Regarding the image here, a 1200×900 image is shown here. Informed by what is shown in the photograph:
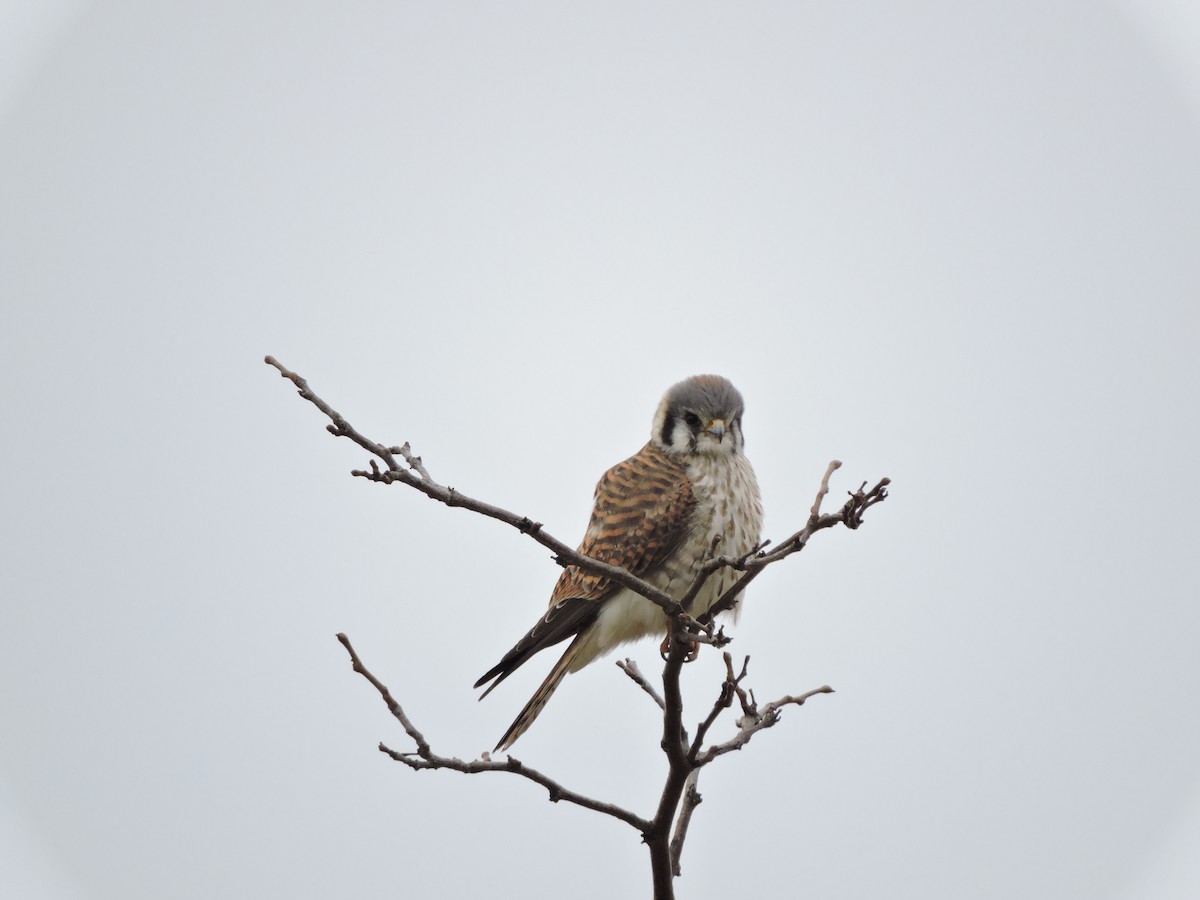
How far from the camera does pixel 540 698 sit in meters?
3.33

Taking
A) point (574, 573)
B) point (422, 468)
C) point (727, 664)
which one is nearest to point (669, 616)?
point (727, 664)

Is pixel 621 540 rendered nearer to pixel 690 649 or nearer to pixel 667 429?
pixel 667 429

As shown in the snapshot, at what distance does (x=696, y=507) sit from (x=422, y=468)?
1620 mm

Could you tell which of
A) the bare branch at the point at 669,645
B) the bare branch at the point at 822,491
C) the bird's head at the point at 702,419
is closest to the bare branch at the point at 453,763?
the bare branch at the point at 669,645

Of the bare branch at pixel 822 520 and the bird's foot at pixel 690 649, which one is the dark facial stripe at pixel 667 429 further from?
the bare branch at pixel 822 520

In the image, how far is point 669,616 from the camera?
2.39 metres

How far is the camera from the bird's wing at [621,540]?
134 inches

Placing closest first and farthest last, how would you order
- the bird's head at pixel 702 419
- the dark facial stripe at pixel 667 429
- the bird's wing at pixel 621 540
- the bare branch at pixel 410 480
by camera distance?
the bare branch at pixel 410 480 < the bird's wing at pixel 621 540 < the bird's head at pixel 702 419 < the dark facial stripe at pixel 667 429

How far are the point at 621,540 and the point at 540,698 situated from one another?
0.55 meters

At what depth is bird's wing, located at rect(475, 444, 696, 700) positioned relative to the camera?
11.1ft

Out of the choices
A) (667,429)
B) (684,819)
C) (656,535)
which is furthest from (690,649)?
(667,429)

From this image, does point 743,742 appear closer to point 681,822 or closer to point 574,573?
point 681,822

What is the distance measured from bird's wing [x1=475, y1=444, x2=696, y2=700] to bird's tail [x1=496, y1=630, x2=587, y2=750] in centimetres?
6

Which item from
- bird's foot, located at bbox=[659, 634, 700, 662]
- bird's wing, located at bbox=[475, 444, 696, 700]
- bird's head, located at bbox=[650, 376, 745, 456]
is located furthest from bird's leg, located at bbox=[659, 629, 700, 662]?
bird's head, located at bbox=[650, 376, 745, 456]
